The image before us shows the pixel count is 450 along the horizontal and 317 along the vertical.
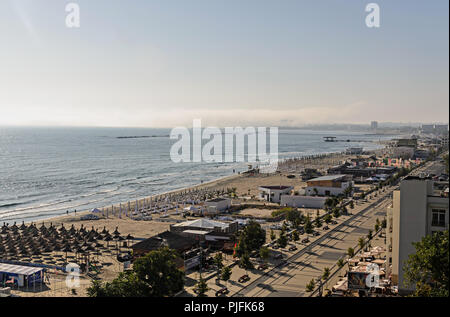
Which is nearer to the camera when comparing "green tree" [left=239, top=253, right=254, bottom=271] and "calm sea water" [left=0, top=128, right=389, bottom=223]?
"green tree" [left=239, top=253, right=254, bottom=271]

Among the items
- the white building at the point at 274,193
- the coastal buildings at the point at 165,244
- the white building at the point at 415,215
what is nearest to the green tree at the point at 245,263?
the coastal buildings at the point at 165,244

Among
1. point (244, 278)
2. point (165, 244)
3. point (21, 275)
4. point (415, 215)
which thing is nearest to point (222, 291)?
point (244, 278)

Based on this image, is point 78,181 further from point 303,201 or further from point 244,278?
point 244,278

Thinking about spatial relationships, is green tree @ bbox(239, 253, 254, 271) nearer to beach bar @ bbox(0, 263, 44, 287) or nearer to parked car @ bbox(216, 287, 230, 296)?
parked car @ bbox(216, 287, 230, 296)

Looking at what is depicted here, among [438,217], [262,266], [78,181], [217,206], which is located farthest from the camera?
[78,181]

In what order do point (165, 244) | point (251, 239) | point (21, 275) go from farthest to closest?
point (251, 239), point (165, 244), point (21, 275)

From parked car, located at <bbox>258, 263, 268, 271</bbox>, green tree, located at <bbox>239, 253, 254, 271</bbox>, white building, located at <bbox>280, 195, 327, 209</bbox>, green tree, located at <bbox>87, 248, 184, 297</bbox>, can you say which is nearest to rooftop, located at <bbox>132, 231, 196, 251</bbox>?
green tree, located at <bbox>239, 253, 254, 271</bbox>
